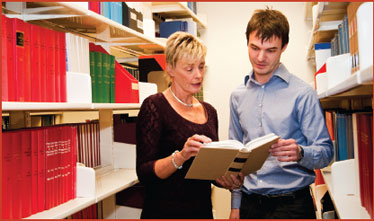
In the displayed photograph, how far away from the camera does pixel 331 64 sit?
1397 millimetres

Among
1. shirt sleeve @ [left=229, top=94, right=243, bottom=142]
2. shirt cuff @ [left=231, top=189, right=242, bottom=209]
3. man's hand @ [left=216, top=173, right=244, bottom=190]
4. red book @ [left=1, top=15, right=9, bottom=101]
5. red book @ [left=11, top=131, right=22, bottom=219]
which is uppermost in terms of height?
red book @ [left=1, top=15, right=9, bottom=101]

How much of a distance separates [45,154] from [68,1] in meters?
0.61

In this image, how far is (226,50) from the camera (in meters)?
4.05

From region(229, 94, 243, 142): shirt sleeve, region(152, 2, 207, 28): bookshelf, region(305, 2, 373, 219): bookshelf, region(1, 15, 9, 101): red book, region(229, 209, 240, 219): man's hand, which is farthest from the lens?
region(152, 2, 207, 28): bookshelf

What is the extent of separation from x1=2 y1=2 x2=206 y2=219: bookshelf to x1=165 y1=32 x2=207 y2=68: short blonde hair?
1.10ft

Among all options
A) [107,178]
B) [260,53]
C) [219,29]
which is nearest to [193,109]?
[260,53]

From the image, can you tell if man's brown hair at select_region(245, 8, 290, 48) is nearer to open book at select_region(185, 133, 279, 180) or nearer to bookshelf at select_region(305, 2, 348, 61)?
bookshelf at select_region(305, 2, 348, 61)

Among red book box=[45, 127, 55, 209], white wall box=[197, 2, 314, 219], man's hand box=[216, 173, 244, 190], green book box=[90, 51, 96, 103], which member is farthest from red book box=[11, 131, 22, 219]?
white wall box=[197, 2, 314, 219]

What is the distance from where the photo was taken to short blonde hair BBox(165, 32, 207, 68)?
1.68 metres

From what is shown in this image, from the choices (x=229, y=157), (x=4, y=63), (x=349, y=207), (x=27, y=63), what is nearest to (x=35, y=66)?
(x=27, y=63)

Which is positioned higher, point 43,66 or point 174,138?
point 43,66

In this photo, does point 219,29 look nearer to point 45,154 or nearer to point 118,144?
point 118,144

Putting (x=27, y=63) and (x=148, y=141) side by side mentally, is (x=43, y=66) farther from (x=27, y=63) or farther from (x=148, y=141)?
(x=148, y=141)

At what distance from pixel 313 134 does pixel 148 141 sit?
0.74m
